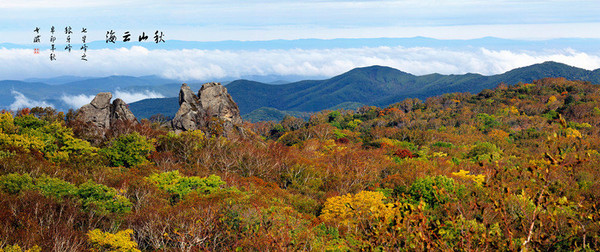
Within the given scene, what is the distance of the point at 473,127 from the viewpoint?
360 ft

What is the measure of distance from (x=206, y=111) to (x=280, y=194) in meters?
44.1

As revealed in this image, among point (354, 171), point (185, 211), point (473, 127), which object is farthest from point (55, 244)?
point (473, 127)

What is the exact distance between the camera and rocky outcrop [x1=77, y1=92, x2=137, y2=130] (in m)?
67.2

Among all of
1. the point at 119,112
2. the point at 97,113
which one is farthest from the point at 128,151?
the point at 119,112

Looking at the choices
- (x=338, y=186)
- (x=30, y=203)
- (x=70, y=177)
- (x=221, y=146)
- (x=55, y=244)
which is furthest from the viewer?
(x=221, y=146)

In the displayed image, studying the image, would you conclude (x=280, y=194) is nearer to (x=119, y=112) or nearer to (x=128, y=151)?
(x=128, y=151)

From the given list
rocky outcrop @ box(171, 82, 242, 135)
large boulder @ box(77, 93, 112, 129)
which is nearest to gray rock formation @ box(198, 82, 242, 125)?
rocky outcrop @ box(171, 82, 242, 135)

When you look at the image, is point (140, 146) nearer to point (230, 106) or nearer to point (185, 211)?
point (185, 211)

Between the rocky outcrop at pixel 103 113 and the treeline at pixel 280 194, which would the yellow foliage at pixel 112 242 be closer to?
the treeline at pixel 280 194

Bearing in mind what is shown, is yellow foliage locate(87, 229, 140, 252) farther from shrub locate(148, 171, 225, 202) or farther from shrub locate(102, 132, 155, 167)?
shrub locate(102, 132, 155, 167)

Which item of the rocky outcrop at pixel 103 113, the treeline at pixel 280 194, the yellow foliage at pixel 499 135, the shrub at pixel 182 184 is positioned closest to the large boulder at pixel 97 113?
the rocky outcrop at pixel 103 113

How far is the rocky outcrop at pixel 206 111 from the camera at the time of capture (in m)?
73.4

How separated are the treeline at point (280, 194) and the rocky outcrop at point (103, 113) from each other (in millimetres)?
2392

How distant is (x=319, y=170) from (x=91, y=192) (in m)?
24.3
